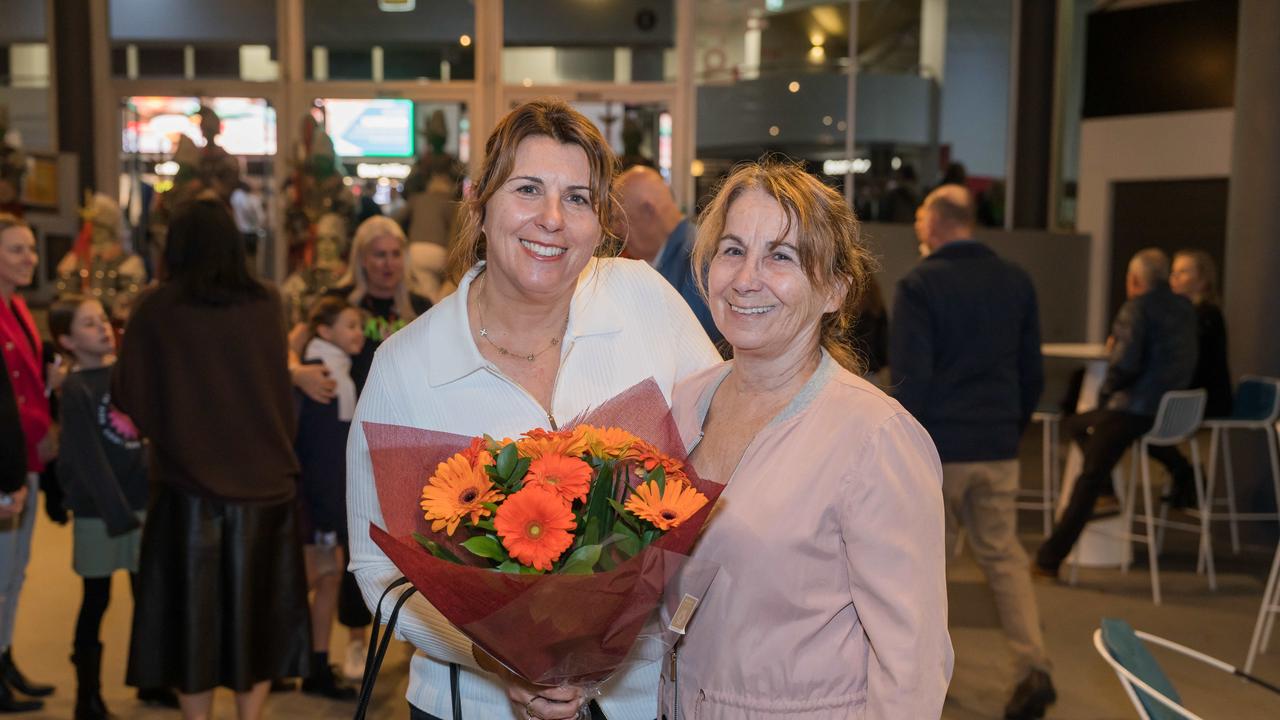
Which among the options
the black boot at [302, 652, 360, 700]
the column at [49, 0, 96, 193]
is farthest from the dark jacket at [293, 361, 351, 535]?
the column at [49, 0, 96, 193]

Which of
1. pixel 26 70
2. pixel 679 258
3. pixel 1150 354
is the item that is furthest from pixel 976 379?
pixel 26 70

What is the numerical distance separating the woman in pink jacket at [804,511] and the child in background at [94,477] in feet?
9.79

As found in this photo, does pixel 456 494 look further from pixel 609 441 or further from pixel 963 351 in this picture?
pixel 963 351

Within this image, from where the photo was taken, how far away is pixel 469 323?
1.88 m

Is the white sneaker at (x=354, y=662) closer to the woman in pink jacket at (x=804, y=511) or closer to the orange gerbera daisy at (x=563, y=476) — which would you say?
the woman in pink jacket at (x=804, y=511)

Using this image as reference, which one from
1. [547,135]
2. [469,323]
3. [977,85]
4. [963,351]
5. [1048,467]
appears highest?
[977,85]

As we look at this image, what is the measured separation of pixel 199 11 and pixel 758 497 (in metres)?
10.7

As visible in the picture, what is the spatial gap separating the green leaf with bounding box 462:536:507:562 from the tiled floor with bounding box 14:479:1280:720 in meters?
3.31

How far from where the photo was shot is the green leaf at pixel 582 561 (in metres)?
1.31

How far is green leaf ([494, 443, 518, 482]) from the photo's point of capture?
1395mm

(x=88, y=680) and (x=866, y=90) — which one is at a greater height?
(x=866, y=90)

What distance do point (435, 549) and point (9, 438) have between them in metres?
3.07

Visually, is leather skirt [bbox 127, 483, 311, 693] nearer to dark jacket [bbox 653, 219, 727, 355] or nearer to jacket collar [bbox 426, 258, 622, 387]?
dark jacket [bbox 653, 219, 727, 355]

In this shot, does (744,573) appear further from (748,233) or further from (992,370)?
(992,370)
